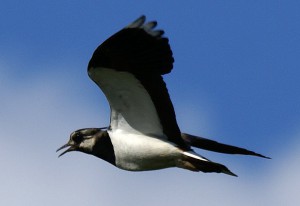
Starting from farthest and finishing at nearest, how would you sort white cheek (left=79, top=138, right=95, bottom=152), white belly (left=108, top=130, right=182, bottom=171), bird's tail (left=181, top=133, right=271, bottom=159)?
white cheek (left=79, top=138, right=95, bottom=152) < bird's tail (left=181, top=133, right=271, bottom=159) < white belly (left=108, top=130, right=182, bottom=171)

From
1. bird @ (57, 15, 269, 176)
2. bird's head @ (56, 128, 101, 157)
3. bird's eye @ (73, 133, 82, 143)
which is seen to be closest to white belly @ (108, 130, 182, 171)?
bird @ (57, 15, 269, 176)

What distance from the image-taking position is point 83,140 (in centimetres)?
2127

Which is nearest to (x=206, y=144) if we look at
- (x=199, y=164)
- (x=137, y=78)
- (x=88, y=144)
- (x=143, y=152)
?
(x=199, y=164)

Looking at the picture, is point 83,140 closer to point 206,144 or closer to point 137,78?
point 206,144

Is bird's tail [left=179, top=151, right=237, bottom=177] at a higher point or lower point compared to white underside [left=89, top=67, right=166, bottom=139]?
lower

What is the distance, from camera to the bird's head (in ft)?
69.3

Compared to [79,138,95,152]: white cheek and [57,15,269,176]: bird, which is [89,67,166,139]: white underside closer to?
[57,15,269,176]: bird

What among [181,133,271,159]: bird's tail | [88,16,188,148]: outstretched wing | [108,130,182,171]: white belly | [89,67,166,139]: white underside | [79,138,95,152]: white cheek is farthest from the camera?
[79,138,95,152]: white cheek

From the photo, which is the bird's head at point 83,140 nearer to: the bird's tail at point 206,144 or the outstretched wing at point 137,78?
the outstretched wing at point 137,78

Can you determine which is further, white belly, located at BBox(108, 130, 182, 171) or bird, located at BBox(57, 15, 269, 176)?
white belly, located at BBox(108, 130, 182, 171)

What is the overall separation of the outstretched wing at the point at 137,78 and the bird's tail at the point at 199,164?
0.21 metres

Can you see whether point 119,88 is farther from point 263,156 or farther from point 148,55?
point 263,156

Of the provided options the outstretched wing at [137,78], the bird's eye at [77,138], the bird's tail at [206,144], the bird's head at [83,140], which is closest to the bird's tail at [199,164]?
the outstretched wing at [137,78]

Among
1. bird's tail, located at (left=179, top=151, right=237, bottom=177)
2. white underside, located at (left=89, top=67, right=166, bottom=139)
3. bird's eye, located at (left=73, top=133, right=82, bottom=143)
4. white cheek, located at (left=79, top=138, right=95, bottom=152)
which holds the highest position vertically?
white underside, located at (left=89, top=67, right=166, bottom=139)
